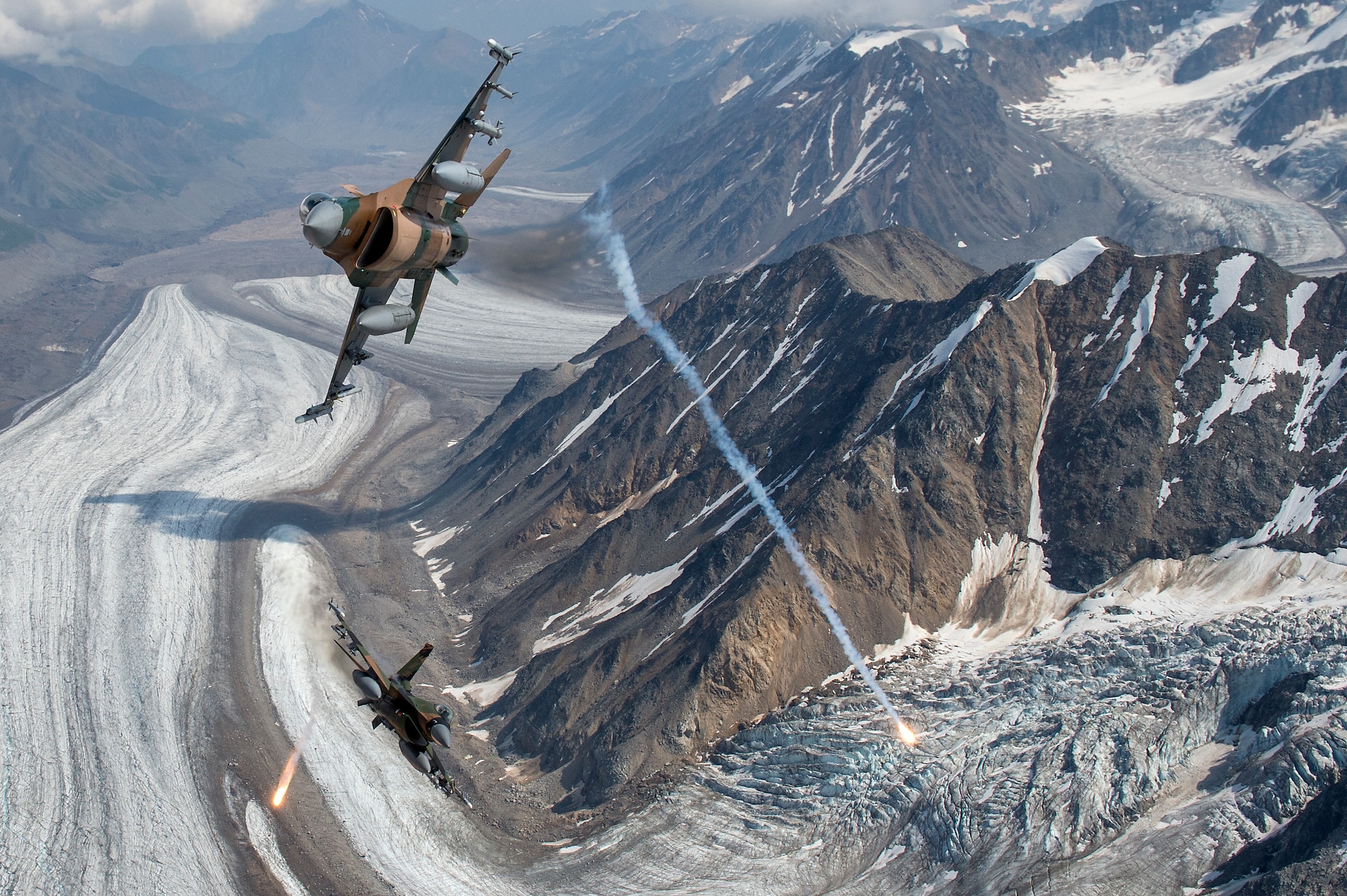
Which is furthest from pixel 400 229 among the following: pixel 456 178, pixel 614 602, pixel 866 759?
pixel 614 602

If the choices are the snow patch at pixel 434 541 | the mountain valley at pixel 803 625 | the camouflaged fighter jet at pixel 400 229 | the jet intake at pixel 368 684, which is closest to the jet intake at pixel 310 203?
the camouflaged fighter jet at pixel 400 229

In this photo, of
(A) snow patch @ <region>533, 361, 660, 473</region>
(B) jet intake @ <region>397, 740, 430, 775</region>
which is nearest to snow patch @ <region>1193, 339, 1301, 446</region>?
(A) snow patch @ <region>533, 361, 660, 473</region>

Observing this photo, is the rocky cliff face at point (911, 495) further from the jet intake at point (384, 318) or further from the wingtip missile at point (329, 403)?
the jet intake at point (384, 318)

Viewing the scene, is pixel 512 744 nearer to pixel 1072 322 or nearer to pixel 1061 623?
pixel 1061 623

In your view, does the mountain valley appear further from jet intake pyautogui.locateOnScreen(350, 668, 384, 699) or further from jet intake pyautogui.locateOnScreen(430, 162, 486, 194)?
jet intake pyautogui.locateOnScreen(350, 668, 384, 699)

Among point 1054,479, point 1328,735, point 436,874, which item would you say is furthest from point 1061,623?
point 436,874

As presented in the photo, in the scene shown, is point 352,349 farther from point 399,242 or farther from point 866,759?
point 866,759

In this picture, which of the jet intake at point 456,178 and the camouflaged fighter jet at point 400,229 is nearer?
the camouflaged fighter jet at point 400,229
